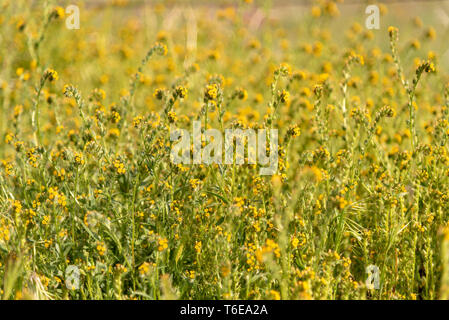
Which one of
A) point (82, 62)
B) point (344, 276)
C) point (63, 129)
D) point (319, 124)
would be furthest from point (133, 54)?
point (344, 276)

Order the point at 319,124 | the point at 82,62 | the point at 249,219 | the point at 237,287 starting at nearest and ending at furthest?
1. the point at 237,287
2. the point at 249,219
3. the point at 319,124
4. the point at 82,62

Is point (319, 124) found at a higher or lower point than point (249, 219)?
higher

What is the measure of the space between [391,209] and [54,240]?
1.43m

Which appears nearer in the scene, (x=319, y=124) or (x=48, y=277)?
(x=48, y=277)

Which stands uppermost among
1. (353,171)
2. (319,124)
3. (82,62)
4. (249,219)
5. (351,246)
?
(82,62)

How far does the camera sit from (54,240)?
196 cm

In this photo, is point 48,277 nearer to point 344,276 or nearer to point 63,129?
point 63,129
